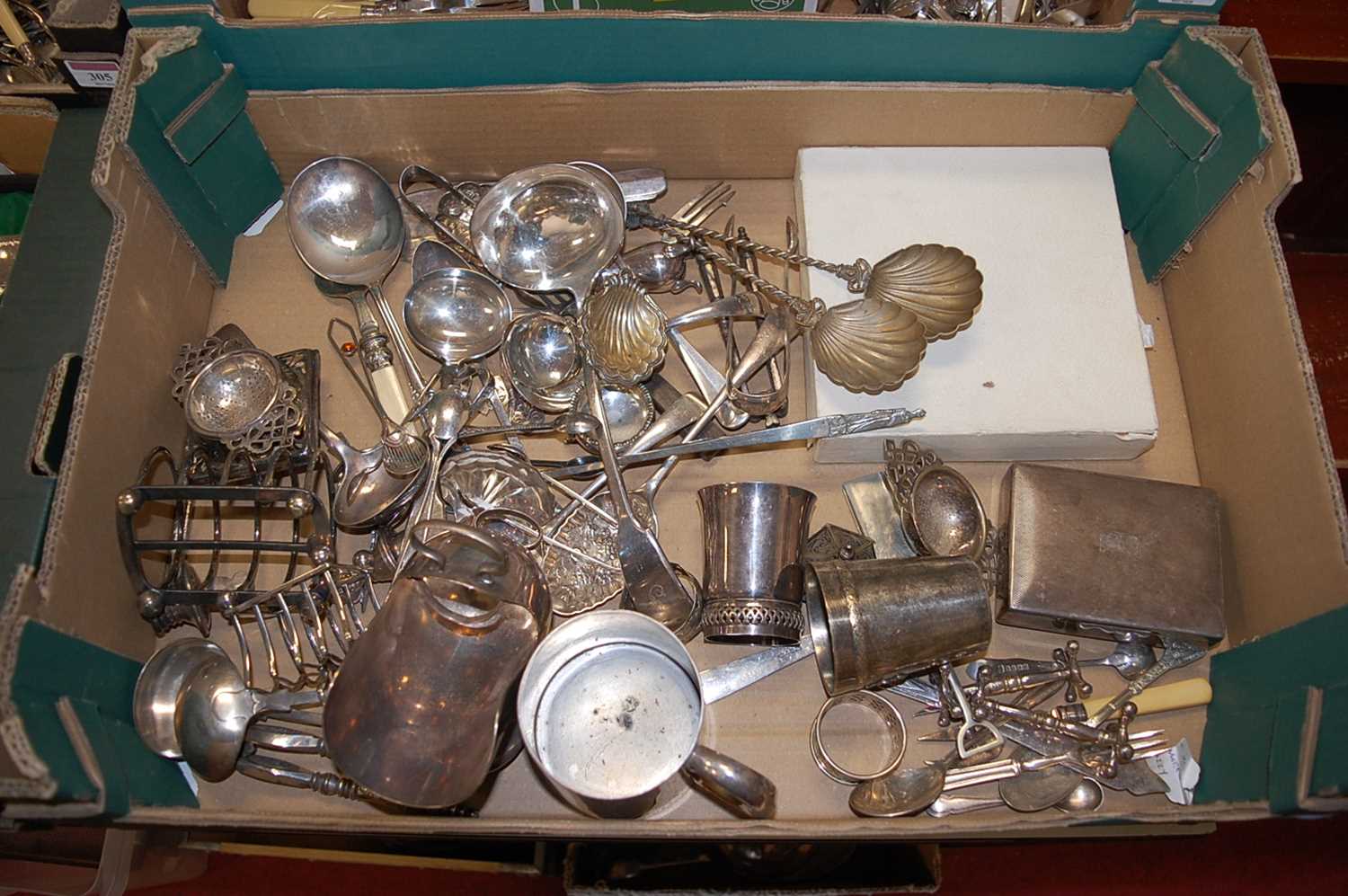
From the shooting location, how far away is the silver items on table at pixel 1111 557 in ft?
3.72

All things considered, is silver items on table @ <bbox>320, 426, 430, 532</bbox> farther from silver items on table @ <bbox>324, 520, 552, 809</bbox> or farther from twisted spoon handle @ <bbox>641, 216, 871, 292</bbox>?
twisted spoon handle @ <bbox>641, 216, 871, 292</bbox>

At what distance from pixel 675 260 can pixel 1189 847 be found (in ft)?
4.38

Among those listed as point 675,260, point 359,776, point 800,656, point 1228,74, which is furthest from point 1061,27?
point 359,776

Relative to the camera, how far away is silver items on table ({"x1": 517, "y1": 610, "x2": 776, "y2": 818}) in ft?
3.32

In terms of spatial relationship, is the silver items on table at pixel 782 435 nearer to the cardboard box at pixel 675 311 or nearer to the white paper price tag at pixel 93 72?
the cardboard box at pixel 675 311

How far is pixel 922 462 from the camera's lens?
1192 millimetres

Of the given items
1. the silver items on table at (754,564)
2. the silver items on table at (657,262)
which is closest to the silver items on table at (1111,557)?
the silver items on table at (754,564)

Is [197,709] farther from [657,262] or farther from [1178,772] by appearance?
[1178,772]

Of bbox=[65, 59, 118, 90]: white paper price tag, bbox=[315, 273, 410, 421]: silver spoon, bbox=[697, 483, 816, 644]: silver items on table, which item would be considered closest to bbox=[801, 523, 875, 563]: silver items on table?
bbox=[697, 483, 816, 644]: silver items on table

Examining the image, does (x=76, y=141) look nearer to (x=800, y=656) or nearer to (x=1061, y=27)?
(x=800, y=656)

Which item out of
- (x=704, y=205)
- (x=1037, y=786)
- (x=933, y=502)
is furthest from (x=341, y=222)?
(x=1037, y=786)

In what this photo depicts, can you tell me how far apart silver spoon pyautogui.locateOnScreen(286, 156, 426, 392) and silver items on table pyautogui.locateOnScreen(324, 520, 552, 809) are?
406mm

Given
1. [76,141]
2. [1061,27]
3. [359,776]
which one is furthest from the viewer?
[76,141]

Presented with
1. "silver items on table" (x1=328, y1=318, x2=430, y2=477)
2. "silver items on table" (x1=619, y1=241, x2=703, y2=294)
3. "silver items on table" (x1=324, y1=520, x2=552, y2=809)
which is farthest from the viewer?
"silver items on table" (x1=619, y1=241, x2=703, y2=294)
